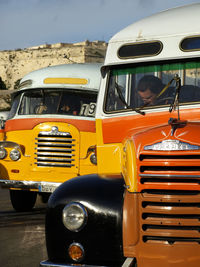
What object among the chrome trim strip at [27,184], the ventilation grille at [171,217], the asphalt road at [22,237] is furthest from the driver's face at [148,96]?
the chrome trim strip at [27,184]

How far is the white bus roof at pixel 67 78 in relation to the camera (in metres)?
9.51

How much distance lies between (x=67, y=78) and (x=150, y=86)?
191 inches

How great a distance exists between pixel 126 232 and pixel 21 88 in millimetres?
6595

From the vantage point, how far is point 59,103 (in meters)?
9.49

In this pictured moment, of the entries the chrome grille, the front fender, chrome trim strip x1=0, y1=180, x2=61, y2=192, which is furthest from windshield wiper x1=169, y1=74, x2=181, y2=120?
the chrome grille

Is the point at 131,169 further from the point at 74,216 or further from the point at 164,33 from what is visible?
the point at 164,33

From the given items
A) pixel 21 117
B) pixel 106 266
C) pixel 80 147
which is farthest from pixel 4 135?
pixel 106 266

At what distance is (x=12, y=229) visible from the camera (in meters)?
7.64

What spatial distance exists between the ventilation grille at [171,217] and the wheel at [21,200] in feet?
18.8

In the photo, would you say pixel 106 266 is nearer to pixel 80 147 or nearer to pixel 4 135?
pixel 80 147

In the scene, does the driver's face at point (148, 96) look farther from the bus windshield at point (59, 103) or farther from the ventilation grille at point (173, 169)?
the bus windshield at point (59, 103)

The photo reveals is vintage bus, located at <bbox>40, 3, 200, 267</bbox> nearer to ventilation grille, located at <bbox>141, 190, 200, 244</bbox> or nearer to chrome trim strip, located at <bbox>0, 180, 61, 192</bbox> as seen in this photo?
ventilation grille, located at <bbox>141, 190, 200, 244</bbox>

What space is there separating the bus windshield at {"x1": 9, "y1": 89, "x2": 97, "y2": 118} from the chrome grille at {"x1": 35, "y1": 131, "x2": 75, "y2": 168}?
1.84ft

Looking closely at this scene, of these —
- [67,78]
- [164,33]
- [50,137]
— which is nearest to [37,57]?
[67,78]
